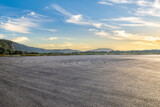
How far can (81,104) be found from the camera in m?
4.16

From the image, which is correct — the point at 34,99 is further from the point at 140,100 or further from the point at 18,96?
the point at 140,100

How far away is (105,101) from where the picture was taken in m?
4.40

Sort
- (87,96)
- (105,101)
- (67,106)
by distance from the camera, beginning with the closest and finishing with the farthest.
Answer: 1. (67,106)
2. (105,101)
3. (87,96)

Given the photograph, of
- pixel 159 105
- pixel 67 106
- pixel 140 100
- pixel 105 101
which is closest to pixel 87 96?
pixel 105 101

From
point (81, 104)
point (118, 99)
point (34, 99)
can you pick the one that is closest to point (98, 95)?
point (118, 99)

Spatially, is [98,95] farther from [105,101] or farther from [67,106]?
[67,106]

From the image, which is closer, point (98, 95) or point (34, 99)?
point (34, 99)

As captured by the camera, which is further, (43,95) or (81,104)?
(43,95)

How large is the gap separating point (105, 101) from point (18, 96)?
314 centimetres

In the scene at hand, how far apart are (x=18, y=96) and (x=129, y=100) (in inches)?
155

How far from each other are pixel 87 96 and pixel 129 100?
1.45 m

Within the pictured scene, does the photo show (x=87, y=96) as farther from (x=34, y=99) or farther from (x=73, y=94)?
(x=34, y=99)

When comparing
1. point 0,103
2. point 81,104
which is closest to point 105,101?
point 81,104

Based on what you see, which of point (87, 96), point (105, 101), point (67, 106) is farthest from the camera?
point (87, 96)
